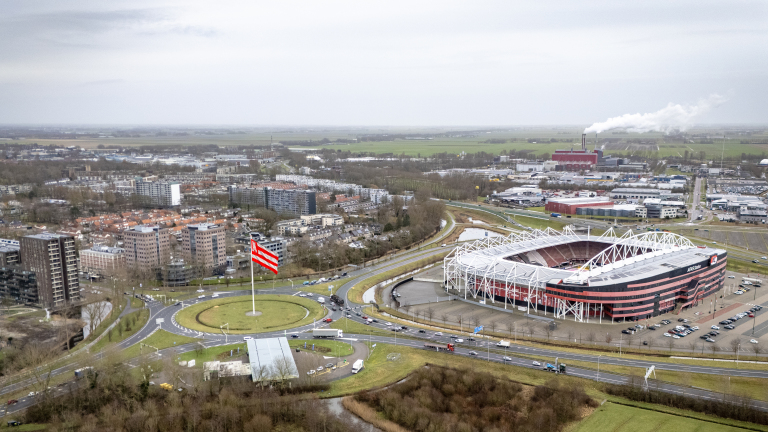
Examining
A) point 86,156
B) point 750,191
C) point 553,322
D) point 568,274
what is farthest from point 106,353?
point 86,156

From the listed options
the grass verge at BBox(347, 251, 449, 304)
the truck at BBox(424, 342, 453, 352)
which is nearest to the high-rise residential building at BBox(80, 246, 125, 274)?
the grass verge at BBox(347, 251, 449, 304)

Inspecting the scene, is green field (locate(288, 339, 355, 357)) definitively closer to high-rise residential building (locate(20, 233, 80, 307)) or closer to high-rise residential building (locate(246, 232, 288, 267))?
high-rise residential building (locate(20, 233, 80, 307))

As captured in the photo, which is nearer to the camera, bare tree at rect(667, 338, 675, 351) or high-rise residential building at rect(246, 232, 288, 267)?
bare tree at rect(667, 338, 675, 351)

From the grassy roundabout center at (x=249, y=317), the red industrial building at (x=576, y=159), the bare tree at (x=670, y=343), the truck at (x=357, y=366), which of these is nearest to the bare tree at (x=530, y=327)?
the bare tree at (x=670, y=343)

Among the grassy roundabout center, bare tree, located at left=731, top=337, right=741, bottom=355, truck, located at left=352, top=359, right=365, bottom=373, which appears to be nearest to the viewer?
truck, located at left=352, top=359, right=365, bottom=373

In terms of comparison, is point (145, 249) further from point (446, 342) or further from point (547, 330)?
point (547, 330)

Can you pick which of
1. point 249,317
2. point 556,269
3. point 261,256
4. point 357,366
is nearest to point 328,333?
point 357,366

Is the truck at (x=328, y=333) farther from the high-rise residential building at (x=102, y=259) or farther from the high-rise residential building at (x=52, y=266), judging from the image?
the high-rise residential building at (x=102, y=259)
